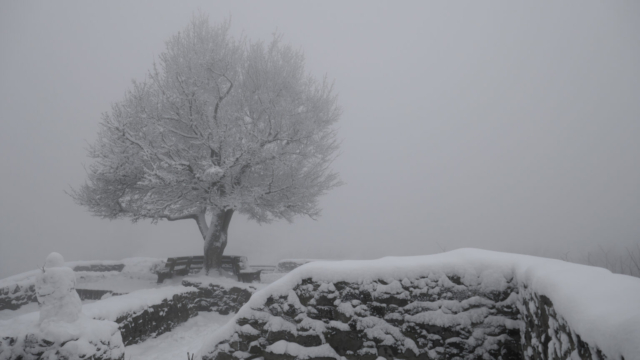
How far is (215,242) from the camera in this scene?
33.3ft

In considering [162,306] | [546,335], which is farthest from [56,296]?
[546,335]

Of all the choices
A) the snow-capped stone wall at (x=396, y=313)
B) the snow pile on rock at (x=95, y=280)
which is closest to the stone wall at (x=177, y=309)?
the snow-capped stone wall at (x=396, y=313)

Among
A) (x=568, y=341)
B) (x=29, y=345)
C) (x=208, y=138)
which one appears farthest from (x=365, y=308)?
(x=208, y=138)

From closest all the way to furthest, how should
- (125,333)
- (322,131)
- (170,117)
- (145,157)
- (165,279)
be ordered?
(125,333), (145,157), (170,117), (165,279), (322,131)

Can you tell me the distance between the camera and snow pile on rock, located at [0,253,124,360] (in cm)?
328

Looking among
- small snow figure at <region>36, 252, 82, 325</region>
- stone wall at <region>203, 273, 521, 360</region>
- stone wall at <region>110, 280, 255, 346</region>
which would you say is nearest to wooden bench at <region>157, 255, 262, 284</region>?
stone wall at <region>110, 280, 255, 346</region>

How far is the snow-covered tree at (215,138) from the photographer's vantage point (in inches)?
352

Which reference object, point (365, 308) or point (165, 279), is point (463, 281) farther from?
point (165, 279)

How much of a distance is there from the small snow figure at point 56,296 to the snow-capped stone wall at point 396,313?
5.76ft

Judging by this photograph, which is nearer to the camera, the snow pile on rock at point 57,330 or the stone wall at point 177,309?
the snow pile on rock at point 57,330

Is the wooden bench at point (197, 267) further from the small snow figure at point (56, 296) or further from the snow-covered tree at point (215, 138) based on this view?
the small snow figure at point (56, 296)

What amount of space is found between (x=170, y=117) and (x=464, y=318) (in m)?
9.33

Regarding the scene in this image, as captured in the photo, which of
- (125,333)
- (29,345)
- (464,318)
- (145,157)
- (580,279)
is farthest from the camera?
(145,157)

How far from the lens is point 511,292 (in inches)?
136
